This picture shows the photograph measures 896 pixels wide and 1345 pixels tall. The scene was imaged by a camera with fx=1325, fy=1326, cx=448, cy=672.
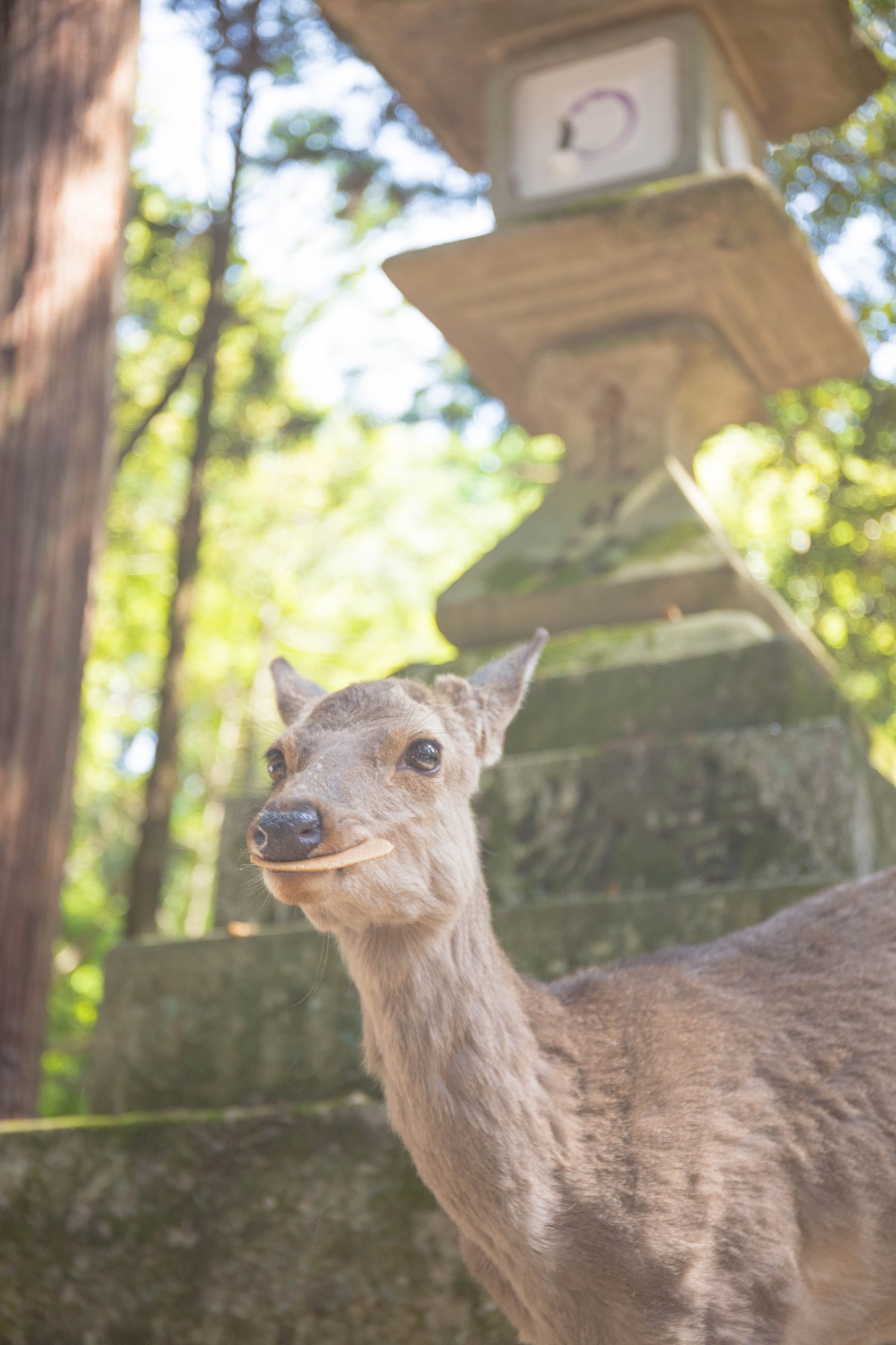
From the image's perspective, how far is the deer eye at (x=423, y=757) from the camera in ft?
10.7

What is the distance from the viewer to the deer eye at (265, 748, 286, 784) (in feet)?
11.1

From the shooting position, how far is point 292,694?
3.94m

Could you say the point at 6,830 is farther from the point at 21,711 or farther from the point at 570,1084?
the point at 570,1084

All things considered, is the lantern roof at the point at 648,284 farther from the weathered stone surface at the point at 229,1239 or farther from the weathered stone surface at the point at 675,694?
the weathered stone surface at the point at 229,1239

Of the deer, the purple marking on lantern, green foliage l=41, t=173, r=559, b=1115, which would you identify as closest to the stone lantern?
the purple marking on lantern

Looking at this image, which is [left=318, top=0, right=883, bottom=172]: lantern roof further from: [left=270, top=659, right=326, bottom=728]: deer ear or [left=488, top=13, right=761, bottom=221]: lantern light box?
[left=270, top=659, right=326, bottom=728]: deer ear

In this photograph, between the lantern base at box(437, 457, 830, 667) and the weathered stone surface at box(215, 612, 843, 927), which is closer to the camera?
the weathered stone surface at box(215, 612, 843, 927)

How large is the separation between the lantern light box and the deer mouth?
4533 mm

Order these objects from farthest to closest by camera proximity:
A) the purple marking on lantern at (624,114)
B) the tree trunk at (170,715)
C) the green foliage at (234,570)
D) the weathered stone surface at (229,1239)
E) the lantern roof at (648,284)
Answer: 1. the green foliage at (234,570)
2. the tree trunk at (170,715)
3. the purple marking on lantern at (624,114)
4. the lantern roof at (648,284)
5. the weathered stone surface at (229,1239)

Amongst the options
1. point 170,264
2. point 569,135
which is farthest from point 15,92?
point 170,264

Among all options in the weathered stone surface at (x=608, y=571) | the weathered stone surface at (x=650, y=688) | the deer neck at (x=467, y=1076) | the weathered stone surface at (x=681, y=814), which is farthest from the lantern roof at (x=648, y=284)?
the deer neck at (x=467, y=1076)

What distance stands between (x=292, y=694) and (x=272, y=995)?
160 centimetres

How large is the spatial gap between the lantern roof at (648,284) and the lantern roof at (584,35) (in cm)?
108

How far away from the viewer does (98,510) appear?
6477 millimetres
